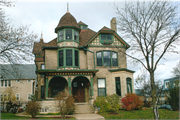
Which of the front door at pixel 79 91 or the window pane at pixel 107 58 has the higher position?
the window pane at pixel 107 58

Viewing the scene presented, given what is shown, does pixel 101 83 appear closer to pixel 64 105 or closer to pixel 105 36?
pixel 105 36

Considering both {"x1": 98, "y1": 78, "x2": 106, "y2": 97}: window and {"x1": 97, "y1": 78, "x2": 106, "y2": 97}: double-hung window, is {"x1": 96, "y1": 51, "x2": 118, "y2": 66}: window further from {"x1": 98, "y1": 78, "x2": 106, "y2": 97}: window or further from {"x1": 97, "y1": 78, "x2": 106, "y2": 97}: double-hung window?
{"x1": 98, "y1": 78, "x2": 106, "y2": 97}: window

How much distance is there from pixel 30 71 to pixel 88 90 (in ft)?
92.7

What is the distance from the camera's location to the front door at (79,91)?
20656 millimetres

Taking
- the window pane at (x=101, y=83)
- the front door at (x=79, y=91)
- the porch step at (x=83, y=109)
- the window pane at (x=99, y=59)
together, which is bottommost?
the porch step at (x=83, y=109)

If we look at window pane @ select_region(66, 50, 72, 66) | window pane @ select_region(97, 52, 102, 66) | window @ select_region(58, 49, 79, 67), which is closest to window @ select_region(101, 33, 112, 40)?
window pane @ select_region(97, 52, 102, 66)

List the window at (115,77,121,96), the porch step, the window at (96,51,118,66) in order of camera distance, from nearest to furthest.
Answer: the porch step → the window at (115,77,121,96) → the window at (96,51,118,66)

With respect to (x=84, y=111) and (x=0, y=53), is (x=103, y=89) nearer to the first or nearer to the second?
(x=84, y=111)

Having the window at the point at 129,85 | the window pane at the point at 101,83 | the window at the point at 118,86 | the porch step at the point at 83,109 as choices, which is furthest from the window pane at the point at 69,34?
the window at the point at 129,85

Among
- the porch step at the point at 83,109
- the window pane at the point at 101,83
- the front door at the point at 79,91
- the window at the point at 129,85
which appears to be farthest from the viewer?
the front door at the point at 79,91

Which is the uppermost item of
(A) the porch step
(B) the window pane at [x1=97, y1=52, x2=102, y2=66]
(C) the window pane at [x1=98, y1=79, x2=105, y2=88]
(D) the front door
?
(B) the window pane at [x1=97, y1=52, x2=102, y2=66]

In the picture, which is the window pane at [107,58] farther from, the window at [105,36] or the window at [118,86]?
the window at [118,86]

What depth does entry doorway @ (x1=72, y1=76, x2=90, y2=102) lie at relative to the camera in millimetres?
20641

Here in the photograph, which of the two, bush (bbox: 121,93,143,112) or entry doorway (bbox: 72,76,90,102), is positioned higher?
entry doorway (bbox: 72,76,90,102)
